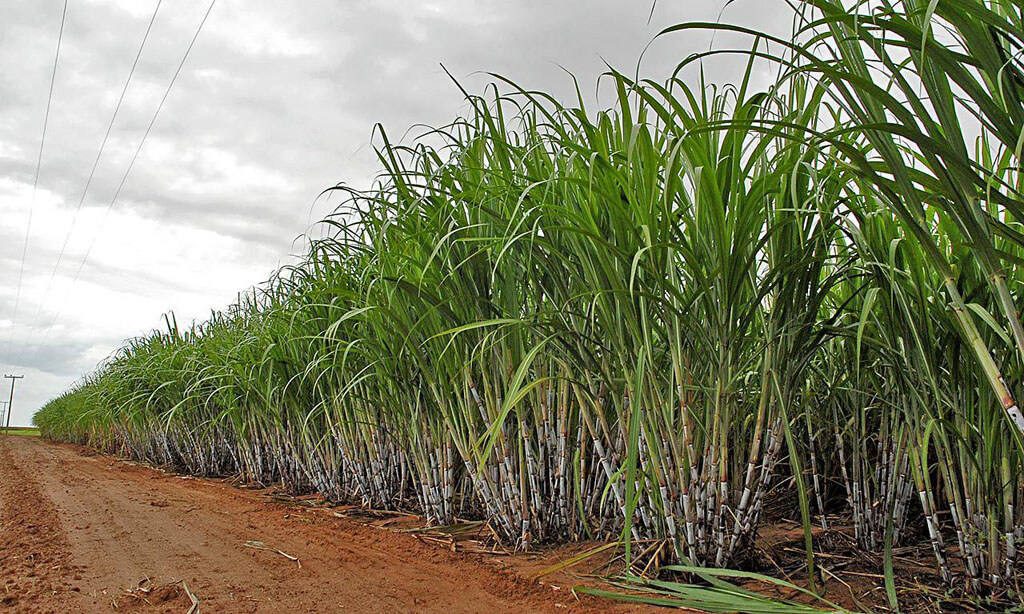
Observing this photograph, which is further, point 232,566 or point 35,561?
point 35,561

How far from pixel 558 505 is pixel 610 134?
0.94 meters

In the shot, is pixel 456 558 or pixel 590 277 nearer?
pixel 590 277

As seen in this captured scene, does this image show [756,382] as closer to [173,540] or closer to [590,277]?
[590,277]

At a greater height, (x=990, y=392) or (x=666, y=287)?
(x=666, y=287)

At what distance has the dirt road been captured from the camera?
4.96ft

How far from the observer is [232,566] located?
1.84 metres

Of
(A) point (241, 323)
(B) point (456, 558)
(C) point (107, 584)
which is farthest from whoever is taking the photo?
(A) point (241, 323)

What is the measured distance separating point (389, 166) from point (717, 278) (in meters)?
1.03

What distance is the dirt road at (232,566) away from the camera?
1512 millimetres

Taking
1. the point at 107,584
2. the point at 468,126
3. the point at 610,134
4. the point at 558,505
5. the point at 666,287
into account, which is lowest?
the point at 107,584

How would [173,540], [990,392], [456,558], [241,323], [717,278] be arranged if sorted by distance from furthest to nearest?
1. [241,323]
2. [173,540]
3. [456,558]
4. [717,278]
5. [990,392]

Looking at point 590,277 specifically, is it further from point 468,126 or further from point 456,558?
point 456,558

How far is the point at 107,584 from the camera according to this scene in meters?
1.71

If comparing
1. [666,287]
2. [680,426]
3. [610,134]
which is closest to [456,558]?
[680,426]
